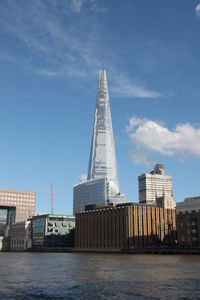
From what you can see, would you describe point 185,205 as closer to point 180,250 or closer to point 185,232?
point 185,232

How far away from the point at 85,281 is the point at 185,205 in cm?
12551

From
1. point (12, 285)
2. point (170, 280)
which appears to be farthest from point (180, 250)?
point (12, 285)

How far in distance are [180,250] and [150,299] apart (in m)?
128

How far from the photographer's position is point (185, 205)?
595 ft

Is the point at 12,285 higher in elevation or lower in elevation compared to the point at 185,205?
Result: lower

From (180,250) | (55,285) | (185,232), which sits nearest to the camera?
(55,285)

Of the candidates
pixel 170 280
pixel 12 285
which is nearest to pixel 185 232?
pixel 170 280

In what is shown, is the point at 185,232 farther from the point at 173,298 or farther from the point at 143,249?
the point at 173,298

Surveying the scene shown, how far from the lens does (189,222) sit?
178 meters

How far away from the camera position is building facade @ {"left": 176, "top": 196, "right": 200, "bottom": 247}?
175375 mm

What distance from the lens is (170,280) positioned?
62750mm

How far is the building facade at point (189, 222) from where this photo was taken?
17538 cm

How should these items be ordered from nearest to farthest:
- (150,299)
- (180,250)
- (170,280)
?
(150,299) → (170,280) → (180,250)

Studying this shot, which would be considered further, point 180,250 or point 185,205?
point 185,205
